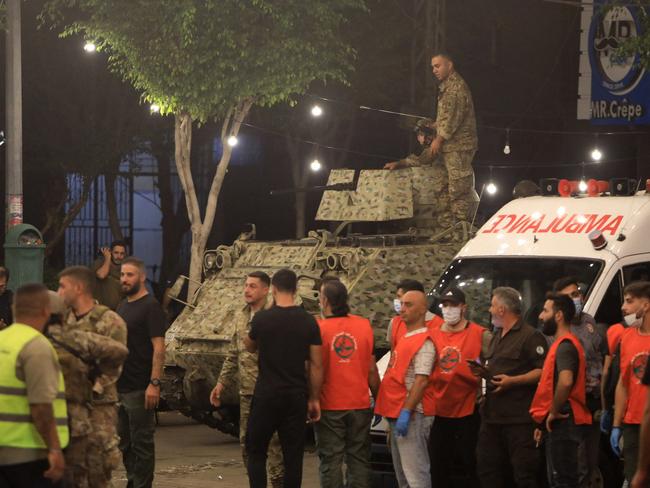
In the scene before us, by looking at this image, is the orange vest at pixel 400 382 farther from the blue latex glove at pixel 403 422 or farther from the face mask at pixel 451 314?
the face mask at pixel 451 314

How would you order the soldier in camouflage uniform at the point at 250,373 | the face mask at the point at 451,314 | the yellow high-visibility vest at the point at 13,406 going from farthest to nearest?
the soldier in camouflage uniform at the point at 250,373
the face mask at the point at 451,314
the yellow high-visibility vest at the point at 13,406

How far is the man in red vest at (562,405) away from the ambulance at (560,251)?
57.6 inches

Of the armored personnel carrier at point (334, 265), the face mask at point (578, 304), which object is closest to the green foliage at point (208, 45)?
the armored personnel carrier at point (334, 265)

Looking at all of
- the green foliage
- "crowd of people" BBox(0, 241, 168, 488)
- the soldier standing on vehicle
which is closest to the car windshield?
"crowd of people" BBox(0, 241, 168, 488)

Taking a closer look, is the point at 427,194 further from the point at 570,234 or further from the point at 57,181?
the point at 57,181

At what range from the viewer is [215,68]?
64.4ft

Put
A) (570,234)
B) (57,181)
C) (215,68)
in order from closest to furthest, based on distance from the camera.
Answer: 1. (570,234)
2. (215,68)
3. (57,181)

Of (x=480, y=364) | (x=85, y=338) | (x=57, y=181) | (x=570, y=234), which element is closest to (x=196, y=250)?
(x=57, y=181)

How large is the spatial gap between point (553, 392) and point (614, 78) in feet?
54.7

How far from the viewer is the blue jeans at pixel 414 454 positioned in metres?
10.0

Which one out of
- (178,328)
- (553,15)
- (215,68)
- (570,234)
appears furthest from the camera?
(553,15)

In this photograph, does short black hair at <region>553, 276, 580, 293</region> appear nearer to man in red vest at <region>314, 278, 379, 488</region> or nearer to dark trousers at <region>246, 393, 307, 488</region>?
man in red vest at <region>314, 278, 379, 488</region>

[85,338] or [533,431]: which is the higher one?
[85,338]

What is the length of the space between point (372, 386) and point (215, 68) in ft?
32.4
